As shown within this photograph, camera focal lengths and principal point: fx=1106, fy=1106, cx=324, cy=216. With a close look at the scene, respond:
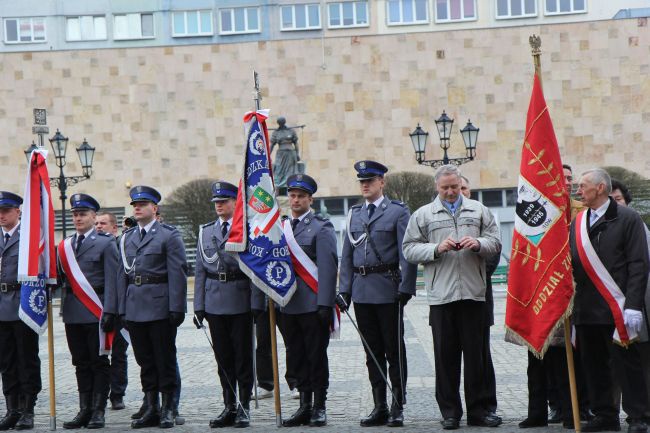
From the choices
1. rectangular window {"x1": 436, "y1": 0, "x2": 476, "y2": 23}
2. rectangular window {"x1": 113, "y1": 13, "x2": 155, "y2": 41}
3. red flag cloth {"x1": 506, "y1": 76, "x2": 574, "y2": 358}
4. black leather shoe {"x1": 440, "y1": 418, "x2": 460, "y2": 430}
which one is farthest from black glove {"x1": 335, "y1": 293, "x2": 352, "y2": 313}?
rectangular window {"x1": 113, "y1": 13, "x2": 155, "y2": 41}

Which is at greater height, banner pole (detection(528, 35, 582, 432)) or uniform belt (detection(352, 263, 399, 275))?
uniform belt (detection(352, 263, 399, 275))

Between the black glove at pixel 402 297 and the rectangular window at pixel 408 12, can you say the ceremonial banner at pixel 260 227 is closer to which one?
the black glove at pixel 402 297

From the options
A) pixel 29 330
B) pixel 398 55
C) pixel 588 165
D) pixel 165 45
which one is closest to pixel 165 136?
pixel 165 45

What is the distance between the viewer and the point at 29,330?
9430 millimetres

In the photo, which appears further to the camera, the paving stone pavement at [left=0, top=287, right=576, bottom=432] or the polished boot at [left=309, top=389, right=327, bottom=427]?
the paving stone pavement at [left=0, top=287, right=576, bottom=432]

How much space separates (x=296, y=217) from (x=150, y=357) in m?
1.68

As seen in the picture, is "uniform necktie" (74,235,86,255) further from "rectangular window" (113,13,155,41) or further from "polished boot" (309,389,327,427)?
"rectangular window" (113,13,155,41)

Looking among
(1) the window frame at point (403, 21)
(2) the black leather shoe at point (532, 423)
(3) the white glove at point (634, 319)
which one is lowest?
(2) the black leather shoe at point (532, 423)

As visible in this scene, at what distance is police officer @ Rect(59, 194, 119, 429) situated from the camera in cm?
921

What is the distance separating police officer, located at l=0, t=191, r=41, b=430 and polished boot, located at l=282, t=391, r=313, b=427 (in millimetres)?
2197

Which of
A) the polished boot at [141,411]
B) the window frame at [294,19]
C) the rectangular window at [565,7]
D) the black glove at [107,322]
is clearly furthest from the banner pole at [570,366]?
the rectangular window at [565,7]

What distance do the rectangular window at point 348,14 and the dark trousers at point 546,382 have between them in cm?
4766

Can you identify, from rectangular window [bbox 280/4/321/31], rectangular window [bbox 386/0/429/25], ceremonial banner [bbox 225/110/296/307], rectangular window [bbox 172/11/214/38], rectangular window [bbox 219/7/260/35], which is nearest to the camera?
ceremonial banner [bbox 225/110/296/307]

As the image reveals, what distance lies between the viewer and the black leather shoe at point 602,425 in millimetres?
7797
